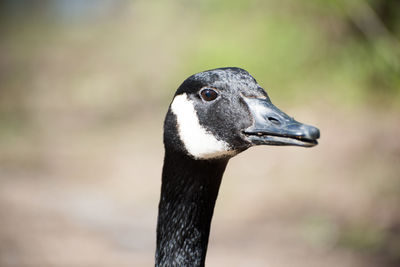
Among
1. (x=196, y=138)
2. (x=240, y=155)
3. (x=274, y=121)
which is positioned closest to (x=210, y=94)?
(x=196, y=138)

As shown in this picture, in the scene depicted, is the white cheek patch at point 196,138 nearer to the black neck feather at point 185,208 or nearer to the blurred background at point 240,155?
the black neck feather at point 185,208

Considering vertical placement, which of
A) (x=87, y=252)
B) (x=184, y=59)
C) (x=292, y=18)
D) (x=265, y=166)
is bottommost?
(x=87, y=252)

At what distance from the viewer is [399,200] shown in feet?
20.7

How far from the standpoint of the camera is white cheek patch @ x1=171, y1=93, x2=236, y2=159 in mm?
2453

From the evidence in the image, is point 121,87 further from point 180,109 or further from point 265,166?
point 180,109

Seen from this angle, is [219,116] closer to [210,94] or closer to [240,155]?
[210,94]

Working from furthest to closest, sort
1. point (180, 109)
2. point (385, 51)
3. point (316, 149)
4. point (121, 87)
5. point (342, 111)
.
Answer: point (121, 87), point (342, 111), point (316, 149), point (385, 51), point (180, 109)

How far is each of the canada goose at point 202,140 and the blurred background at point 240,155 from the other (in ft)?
10.8

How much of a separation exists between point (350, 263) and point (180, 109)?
3907 mm

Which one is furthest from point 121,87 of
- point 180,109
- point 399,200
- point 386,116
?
point 180,109

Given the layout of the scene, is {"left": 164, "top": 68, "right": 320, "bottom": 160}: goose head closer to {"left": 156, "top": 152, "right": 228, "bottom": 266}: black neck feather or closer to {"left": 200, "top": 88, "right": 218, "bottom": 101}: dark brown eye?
{"left": 200, "top": 88, "right": 218, "bottom": 101}: dark brown eye

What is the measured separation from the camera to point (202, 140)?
247 cm

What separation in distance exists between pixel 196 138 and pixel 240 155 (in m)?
6.62

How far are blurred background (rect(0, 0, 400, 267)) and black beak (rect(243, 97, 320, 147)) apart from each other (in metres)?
3.37
